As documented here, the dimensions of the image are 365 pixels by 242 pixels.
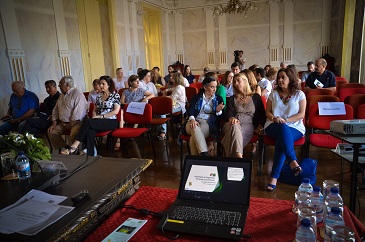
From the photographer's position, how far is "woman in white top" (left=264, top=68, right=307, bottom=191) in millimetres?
3074

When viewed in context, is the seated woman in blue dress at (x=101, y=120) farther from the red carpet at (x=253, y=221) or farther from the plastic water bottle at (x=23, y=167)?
the red carpet at (x=253, y=221)

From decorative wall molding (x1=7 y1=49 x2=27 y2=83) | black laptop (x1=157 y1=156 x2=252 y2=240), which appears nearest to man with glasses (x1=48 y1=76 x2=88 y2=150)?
decorative wall molding (x1=7 y1=49 x2=27 y2=83)

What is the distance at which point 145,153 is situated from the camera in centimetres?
449

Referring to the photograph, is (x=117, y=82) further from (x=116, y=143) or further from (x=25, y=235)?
(x=25, y=235)

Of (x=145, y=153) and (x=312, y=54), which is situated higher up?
(x=312, y=54)

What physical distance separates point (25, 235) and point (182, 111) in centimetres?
415

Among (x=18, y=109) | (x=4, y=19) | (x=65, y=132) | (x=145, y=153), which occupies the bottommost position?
(x=145, y=153)

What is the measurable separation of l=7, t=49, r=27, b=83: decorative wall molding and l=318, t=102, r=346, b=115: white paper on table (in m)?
5.52

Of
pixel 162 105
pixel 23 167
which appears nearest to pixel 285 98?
pixel 162 105

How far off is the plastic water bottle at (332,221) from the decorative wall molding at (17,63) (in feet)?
20.0

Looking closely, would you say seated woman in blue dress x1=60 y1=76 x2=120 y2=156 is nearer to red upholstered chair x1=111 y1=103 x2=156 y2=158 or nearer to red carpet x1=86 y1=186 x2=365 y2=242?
red upholstered chair x1=111 y1=103 x2=156 y2=158

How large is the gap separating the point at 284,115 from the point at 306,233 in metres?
2.41

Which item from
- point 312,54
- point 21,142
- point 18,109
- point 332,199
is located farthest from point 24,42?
point 312,54

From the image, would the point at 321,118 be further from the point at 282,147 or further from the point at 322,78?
the point at 322,78
